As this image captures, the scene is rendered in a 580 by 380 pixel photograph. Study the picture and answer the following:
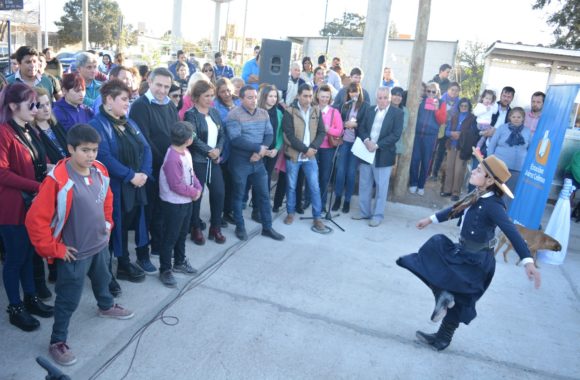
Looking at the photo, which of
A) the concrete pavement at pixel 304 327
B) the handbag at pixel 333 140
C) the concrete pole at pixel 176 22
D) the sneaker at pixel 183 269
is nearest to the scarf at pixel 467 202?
the concrete pavement at pixel 304 327

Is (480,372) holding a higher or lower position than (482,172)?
lower

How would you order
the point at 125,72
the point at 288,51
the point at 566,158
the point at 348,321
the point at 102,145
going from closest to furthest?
1. the point at 102,145
2. the point at 348,321
3. the point at 125,72
4. the point at 288,51
5. the point at 566,158

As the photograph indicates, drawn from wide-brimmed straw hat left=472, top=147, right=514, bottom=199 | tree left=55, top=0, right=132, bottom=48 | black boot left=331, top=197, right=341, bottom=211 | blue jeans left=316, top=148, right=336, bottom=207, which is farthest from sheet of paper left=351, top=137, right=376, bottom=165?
tree left=55, top=0, right=132, bottom=48

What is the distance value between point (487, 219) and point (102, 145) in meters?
3.09

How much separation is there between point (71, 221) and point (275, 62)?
432 cm

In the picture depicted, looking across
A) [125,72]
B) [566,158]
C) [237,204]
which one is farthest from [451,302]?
[566,158]

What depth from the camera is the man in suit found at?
21.0ft

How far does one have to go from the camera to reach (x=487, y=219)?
10.9ft

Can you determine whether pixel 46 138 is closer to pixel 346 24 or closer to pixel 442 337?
pixel 442 337

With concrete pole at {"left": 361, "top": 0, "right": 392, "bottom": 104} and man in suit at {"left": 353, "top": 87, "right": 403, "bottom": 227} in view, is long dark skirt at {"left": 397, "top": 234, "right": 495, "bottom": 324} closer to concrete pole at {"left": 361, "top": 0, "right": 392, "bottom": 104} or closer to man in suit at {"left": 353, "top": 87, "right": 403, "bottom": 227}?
man in suit at {"left": 353, "top": 87, "right": 403, "bottom": 227}

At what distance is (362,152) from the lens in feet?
21.3

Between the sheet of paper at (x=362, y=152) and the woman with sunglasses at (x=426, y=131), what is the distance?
1615 millimetres

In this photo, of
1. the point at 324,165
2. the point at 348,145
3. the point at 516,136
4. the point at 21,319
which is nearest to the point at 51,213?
the point at 21,319

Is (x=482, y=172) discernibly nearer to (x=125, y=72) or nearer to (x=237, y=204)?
(x=237, y=204)
